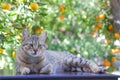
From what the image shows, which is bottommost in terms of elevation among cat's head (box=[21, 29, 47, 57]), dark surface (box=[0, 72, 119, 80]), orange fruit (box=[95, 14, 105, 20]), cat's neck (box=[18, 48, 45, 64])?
dark surface (box=[0, 72, 119, 80])

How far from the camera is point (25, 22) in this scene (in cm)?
375

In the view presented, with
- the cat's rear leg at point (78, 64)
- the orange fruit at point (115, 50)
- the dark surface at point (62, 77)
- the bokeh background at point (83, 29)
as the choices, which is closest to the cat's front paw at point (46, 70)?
the dark surface at point (62, 77)

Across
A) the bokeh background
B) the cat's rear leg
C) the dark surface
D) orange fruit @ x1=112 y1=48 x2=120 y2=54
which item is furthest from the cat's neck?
orange fruit @ x1=112 y1=48 x2=120 y2=54

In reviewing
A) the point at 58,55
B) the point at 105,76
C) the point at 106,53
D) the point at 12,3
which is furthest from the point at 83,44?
the point at 105,76

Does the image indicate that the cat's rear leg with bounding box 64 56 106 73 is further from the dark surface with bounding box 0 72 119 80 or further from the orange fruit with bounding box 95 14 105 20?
the orange fruit with bounding box 95 14 105 20

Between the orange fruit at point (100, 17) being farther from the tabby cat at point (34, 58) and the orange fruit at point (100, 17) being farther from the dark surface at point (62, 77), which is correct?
the dark surface at point (62, 77)

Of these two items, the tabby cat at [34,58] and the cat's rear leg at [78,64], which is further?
the cat's rear leg at [78,64]

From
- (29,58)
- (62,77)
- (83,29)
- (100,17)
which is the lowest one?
(62,77)

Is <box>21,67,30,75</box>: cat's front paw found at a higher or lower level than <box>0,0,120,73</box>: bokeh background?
lower

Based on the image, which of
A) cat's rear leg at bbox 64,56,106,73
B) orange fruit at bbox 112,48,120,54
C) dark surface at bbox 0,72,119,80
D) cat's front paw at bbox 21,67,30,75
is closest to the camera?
dark surface at bbox 0,72,119,80

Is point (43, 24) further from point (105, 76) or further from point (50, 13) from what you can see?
point (105, 76)

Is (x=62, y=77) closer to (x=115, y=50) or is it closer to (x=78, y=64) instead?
(x=78, y=64)

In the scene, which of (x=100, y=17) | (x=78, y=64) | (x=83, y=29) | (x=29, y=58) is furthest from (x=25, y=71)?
(x=83, y=29)

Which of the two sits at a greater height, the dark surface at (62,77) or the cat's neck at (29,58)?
the cat's neck at (29,58)
